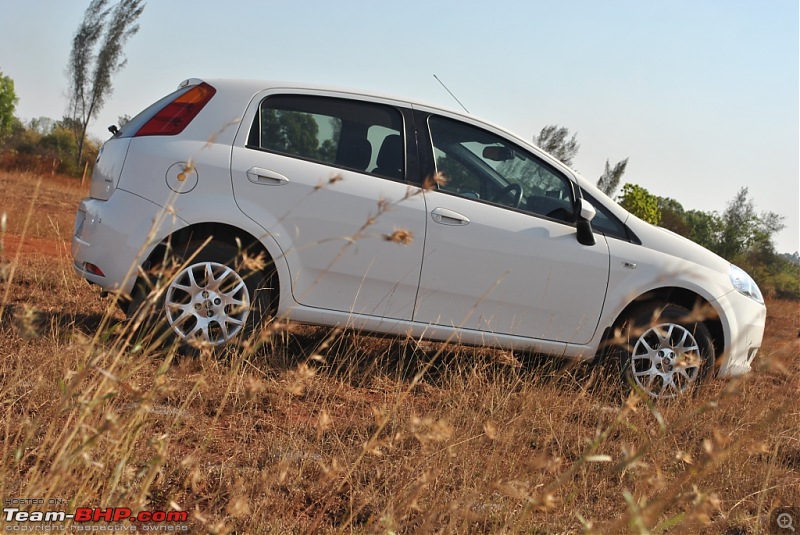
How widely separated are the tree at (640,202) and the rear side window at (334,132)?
18441 mm

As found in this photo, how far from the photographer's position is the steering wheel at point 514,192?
527 cm

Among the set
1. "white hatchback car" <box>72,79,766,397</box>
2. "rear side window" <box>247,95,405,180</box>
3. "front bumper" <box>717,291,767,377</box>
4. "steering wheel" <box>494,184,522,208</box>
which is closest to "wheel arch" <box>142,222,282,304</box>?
"white hatchback car" <box>72,79,766,397</box>

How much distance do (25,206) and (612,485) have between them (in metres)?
11.7

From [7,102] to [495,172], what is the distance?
63.9 metres

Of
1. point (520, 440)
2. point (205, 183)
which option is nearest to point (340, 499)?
point (520, 440)

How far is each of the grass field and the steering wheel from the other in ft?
3.41

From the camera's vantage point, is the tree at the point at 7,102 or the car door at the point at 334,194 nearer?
the car door at the point at 334,194

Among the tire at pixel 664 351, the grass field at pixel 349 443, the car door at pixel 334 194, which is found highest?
the car door at pixel 334 194

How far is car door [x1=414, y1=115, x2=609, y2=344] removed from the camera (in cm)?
508

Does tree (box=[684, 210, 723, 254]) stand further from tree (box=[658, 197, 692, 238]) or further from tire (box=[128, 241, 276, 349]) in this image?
tire (box=[128, 241, 276, 349])

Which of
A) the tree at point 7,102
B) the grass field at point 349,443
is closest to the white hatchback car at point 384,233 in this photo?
the grass field at point 349,443

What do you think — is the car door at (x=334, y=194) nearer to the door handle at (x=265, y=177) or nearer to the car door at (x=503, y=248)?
the door handle at (x=265, y=177)

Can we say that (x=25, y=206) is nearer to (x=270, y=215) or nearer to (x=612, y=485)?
(x=270, y=215)

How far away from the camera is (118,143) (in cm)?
497
